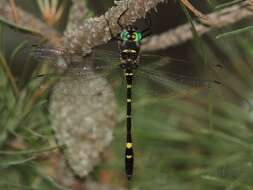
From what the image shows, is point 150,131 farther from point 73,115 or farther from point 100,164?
point 73,115

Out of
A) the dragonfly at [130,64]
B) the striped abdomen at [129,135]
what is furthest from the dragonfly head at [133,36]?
the striped abdomen at [129,135]

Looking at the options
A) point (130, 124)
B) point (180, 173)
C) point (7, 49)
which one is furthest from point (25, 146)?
point (7, 49)

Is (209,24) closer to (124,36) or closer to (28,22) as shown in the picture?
(124,36)

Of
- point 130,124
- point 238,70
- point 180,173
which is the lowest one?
point 180,173

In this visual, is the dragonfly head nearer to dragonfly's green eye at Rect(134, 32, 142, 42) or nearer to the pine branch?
dragonfly's green eye at Rect(134, 32, 142, 42)

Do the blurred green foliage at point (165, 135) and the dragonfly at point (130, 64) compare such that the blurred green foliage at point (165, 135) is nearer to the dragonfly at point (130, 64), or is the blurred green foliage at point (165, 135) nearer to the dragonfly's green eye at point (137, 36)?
the dragonfly at point (130, 64)

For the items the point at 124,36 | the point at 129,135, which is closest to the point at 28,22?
the point at 124,36

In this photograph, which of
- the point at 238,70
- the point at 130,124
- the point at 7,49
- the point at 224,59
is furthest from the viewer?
the point at 7,49
